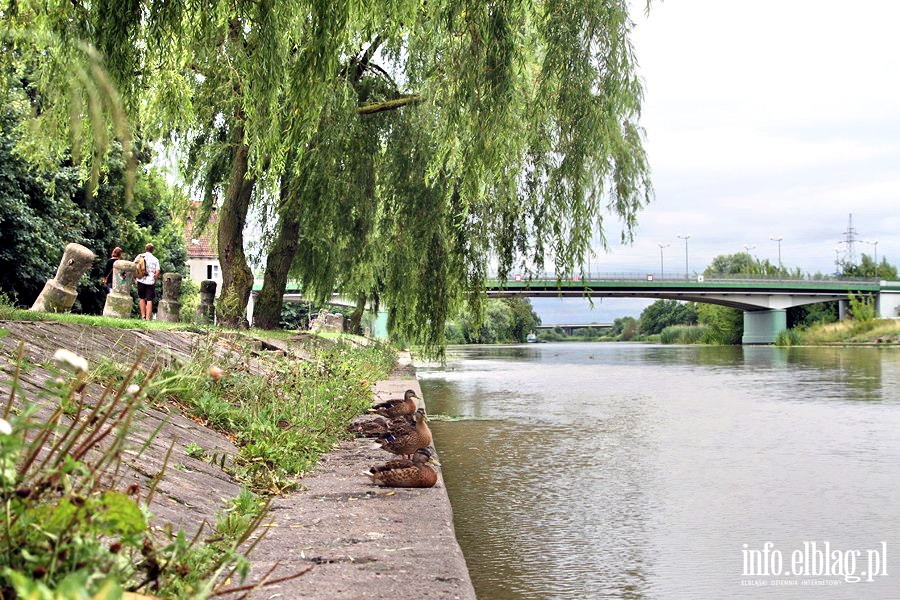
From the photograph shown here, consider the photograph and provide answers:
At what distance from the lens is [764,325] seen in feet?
242

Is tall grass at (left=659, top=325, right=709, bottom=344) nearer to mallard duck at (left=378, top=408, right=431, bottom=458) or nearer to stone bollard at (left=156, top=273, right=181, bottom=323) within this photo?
stone bollard at (left=156, top=273, right=181, bottom=323)

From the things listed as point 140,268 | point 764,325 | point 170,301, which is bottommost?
point 170,301

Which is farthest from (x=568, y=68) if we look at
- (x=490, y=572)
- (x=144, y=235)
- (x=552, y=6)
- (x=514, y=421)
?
(x=144, y=235)

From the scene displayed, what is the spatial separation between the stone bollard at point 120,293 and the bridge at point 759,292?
4692 cm

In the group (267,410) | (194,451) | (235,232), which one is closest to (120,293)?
(235,232)

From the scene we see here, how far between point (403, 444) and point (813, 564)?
2.70 meters

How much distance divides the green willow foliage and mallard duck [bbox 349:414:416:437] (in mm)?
1955

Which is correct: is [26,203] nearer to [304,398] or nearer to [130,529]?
[304,398]

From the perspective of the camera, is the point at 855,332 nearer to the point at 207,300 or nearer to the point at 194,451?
the point at 207,300

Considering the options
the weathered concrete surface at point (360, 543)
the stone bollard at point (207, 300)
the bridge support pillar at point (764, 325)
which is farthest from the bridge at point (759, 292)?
the weathered concrete surface at point (360, 543)

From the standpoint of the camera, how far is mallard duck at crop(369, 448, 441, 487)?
5.68 metres

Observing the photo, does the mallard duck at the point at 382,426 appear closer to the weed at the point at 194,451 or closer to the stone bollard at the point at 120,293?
the weed at the point at 194,451

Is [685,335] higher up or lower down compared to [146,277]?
lower down

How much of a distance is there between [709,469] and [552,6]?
4.41 metres
